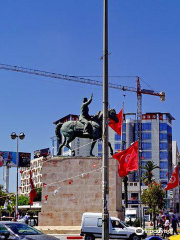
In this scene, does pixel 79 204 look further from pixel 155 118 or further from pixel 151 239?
pixel 155 118

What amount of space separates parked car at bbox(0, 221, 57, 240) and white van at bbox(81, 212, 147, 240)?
10.2 meters

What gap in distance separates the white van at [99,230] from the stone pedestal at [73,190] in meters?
7.53

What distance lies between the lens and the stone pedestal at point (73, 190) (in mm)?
34844

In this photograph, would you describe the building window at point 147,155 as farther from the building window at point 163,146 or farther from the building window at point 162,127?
the building window at point 162,127

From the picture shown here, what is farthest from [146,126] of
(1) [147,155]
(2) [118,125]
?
(2) [118,125]

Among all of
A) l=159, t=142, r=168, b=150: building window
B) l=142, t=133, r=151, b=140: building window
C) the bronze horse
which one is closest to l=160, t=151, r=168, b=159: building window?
l=159, t=142, r=168, b=150: building window

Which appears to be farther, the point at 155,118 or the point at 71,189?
the point at 155,118

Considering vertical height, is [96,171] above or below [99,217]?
above

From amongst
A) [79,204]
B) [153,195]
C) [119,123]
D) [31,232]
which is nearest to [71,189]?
[79,204]

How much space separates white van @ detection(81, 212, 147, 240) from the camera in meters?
26.5

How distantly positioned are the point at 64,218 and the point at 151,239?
1990 cm

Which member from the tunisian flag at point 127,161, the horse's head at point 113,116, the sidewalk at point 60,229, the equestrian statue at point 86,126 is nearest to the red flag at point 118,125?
the horse's head at point 113,116

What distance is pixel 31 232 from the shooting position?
1648 centimetres

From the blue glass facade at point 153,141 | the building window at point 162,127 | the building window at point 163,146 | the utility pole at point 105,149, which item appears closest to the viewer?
the utility pole at point 105,149
